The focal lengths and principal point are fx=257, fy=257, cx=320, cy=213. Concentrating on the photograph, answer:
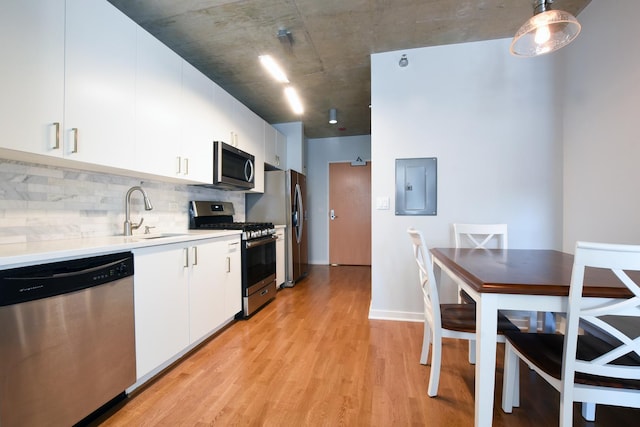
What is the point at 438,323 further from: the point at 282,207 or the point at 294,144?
the point at 294,144

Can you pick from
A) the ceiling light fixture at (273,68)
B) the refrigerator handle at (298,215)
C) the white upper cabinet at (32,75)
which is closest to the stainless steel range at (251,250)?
the refrigerator handle at (298,215)

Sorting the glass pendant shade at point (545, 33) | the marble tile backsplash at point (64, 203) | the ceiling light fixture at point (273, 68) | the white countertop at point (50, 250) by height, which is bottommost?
the white countertop at point (50, 250)

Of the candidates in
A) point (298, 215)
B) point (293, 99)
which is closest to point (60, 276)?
point (298, 215)

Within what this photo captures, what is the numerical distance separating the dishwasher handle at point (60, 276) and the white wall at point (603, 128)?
3072mm

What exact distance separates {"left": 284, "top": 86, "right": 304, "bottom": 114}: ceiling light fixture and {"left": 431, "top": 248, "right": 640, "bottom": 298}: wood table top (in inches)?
106

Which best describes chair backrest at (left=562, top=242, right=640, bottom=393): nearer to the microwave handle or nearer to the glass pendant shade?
the glass pendant shade

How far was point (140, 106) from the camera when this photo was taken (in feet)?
5.78

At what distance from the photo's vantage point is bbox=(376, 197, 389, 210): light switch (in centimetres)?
258

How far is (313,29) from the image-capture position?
2188 millimetres

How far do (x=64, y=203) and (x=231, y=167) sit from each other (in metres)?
1.41

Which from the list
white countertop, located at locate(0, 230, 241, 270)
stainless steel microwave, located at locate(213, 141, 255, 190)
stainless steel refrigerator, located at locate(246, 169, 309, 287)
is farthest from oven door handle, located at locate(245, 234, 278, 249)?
white countertop, located at locate(0, 230, 241, 270)

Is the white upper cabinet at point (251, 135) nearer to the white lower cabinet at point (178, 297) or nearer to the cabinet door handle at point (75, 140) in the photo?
the white lower cabinet at point (178, 297)

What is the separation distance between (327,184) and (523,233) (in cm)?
356

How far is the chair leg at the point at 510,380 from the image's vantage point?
1283mm
